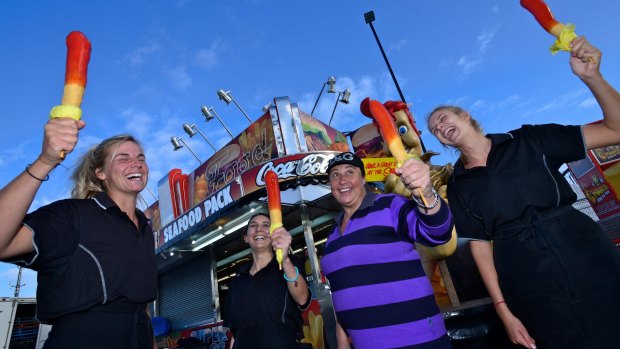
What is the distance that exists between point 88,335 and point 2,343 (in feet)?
38.7

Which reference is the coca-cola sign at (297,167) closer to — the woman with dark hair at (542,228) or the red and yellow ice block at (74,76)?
the woman with dark hair at (542,228)

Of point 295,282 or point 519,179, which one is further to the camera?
point 295,282

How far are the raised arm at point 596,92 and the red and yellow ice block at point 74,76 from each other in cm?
236

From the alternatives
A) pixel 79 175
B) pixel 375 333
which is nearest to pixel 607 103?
pixel 375 333

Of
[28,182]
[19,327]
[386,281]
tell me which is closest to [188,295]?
[19,327]

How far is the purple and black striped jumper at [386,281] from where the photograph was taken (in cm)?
203

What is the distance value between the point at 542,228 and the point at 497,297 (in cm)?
60

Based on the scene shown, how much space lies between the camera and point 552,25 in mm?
1803

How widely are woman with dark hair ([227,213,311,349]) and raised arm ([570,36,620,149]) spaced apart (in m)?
2.33

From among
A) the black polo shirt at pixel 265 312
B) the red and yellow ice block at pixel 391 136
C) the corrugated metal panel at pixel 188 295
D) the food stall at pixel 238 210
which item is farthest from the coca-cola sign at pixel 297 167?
the red and yellow ice block at pixel 391 136

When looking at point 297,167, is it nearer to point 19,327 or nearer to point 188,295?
point 188,295

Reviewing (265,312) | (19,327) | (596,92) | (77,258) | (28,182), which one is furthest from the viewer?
(19,327)

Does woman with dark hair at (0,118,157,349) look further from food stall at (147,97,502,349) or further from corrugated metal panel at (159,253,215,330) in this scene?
corrugated metal panel at (159,253,215,330)

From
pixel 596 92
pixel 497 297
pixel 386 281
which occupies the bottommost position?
pixel 497 297
